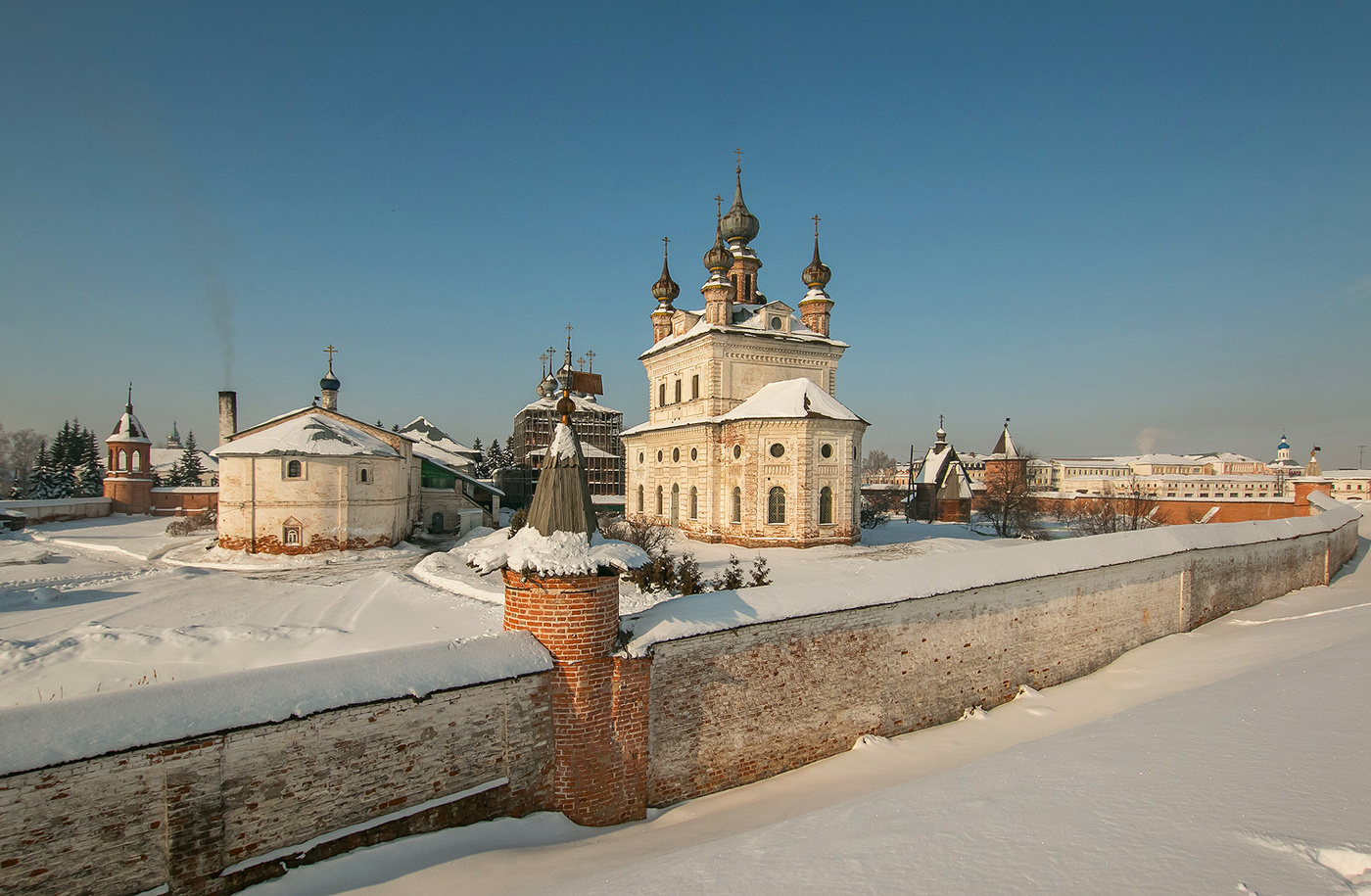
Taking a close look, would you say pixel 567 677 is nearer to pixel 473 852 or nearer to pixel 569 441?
pixel 473 852

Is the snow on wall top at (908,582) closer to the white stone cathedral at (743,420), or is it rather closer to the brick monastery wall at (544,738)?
the brick monastery wall at (544,738)

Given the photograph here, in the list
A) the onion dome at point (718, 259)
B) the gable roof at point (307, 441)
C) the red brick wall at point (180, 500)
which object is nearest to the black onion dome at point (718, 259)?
the onion dome at point (718, 259)

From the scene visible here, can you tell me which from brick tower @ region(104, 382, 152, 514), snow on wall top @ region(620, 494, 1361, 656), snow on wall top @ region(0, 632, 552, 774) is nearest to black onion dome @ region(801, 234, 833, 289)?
snow on wall top @ region(620, 494, 1361, 656)

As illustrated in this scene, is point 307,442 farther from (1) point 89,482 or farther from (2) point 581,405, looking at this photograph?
(1) point 89,482

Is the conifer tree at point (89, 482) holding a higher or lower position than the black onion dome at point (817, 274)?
lower

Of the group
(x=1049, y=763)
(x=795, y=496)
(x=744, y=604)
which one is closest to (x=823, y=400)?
(x=795, y=496)

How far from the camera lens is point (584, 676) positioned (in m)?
6.36

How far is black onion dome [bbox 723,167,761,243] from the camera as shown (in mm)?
29078

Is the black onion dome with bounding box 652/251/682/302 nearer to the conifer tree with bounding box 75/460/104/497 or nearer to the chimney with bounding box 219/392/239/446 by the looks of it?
the chimney with bounding box 219/392/239/446

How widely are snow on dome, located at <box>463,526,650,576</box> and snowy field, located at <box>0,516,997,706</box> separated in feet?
8.91

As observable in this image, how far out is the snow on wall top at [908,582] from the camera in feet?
23.7

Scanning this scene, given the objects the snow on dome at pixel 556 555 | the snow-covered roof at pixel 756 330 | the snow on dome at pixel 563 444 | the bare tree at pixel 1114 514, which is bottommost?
the bare tree at pixel 1114 514

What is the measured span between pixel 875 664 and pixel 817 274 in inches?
870

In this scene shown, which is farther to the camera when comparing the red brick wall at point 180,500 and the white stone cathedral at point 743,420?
the red brick wall at point 180,500
